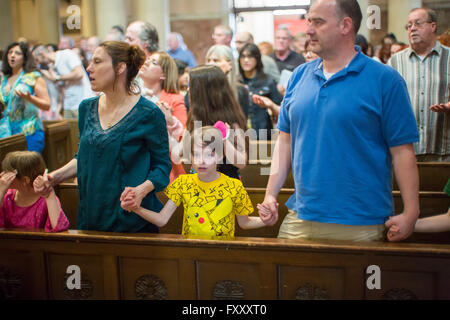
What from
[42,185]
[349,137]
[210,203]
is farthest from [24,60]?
[349,137]

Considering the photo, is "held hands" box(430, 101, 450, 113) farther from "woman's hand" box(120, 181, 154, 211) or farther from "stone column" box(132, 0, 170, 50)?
"stone column" box(132, 0, 170, 50)

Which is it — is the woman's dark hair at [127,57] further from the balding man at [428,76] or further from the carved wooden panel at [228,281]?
the balding man at [428,76]

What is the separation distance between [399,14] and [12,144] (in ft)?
13.6

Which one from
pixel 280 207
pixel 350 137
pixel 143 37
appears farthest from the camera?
pixel 143 37

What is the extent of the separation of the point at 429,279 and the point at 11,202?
2.28 m

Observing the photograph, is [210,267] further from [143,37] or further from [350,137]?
[143,37]

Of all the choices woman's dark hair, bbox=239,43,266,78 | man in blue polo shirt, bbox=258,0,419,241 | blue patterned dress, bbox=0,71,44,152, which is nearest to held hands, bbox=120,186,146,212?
man in blue polo shirt, bbox=258,0,419,241

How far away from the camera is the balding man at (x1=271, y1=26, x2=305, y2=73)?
23.0 feet

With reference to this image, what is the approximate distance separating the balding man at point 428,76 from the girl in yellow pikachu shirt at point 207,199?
222cm

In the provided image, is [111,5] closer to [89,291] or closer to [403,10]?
[403,10]

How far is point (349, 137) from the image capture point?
7.97 ft

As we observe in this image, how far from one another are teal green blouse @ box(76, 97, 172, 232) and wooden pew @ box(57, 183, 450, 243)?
103 cm

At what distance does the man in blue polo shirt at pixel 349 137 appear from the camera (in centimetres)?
239

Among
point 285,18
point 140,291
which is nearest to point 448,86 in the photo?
point 140,291
